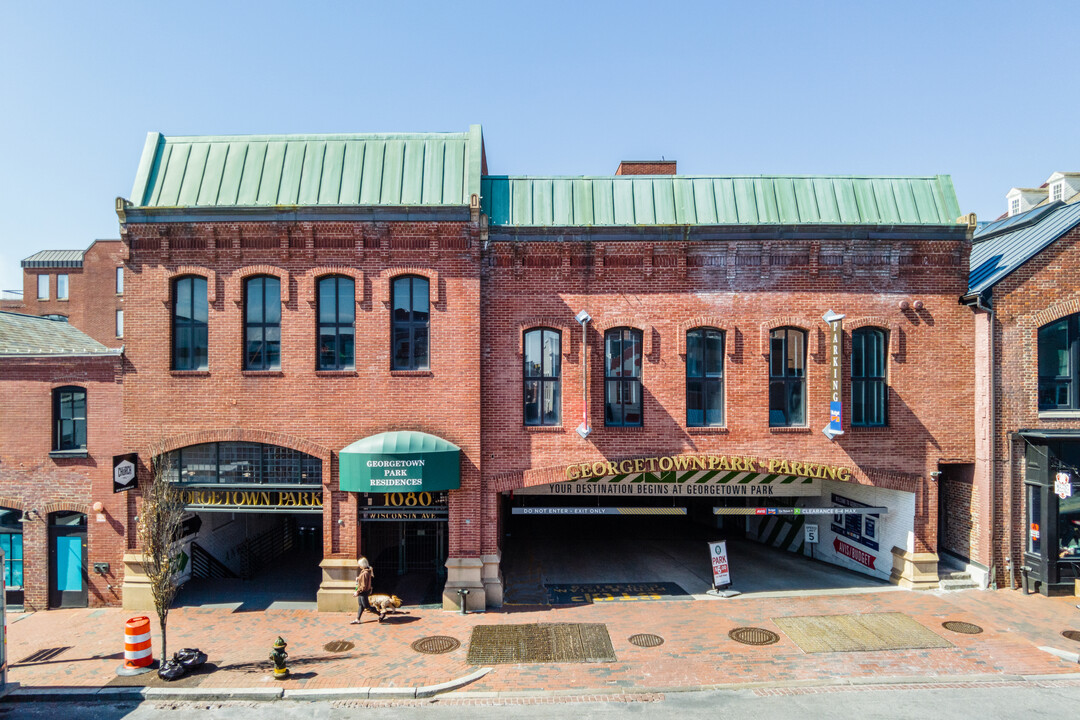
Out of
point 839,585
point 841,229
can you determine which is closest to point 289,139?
point 841,229

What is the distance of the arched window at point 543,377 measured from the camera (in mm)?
16359

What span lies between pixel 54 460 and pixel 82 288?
39.8 metres

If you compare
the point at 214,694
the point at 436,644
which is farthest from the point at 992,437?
the point at 214,694

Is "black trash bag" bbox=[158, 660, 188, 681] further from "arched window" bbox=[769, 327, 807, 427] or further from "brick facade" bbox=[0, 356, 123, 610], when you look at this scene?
"arched window" bbox=[769, 327, 807, 427]

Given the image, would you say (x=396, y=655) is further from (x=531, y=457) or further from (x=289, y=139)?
(x=289, y=139)

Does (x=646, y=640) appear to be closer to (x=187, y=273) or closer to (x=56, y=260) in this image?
(x=187, y=273)

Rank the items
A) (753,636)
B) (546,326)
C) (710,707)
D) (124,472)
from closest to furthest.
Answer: (710,707), (753,636), (124,472), (546,326)

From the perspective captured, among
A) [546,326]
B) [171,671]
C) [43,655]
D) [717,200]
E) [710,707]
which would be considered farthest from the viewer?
[717,200]

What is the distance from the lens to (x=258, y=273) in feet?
52.4

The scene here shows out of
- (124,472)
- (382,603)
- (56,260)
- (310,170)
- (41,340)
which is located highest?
(56,260)

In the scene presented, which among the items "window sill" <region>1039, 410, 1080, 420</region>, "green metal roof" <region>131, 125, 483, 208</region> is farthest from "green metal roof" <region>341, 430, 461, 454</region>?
"window sill" <region>1039, 410, 1080, 420</region>

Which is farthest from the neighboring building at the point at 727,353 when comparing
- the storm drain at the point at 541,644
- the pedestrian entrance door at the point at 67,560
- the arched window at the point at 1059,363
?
the pedestrian entrance door at the point at 67,560

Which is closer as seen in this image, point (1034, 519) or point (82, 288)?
point (1034, 519)

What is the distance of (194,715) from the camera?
10.9 metres
